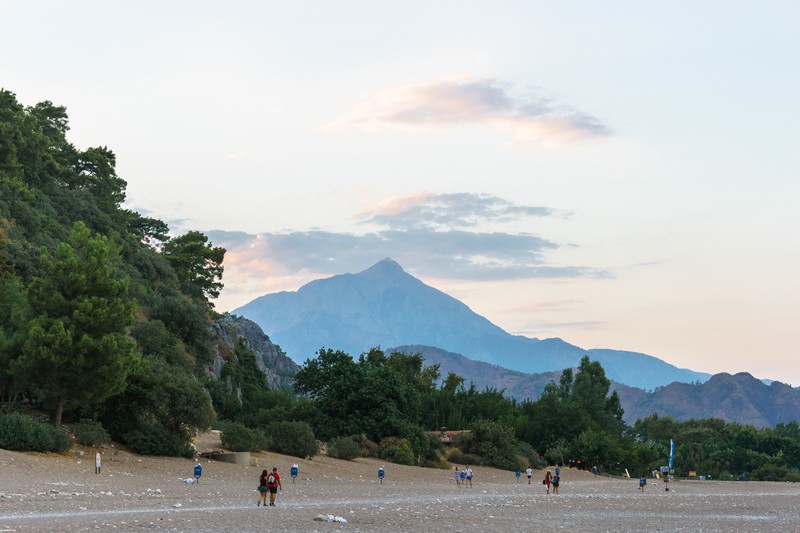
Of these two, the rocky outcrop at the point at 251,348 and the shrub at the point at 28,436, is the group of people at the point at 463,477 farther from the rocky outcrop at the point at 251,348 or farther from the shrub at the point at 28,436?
the rocky outcrop at the point at 251,348

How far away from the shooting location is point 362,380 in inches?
2950

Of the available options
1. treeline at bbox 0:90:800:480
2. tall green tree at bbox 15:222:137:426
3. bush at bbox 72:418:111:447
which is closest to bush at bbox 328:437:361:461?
treeline at bbox 0:90:800:480

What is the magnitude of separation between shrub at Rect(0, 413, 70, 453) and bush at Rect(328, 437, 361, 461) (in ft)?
74.6

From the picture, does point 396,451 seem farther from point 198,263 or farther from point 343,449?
point 198,263

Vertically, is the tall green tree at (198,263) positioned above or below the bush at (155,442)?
above

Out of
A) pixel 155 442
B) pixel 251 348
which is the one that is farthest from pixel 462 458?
pixel 251 348

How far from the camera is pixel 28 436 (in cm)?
4172

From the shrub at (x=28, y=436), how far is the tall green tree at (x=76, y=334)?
2599 mm

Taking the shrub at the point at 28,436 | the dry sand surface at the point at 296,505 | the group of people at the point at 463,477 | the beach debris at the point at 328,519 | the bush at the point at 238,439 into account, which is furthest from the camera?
the group of people at the point at 463,477

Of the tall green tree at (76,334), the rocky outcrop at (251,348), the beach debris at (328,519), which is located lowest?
the beach debris at (328,519)

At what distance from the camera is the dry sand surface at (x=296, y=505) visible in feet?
85.7

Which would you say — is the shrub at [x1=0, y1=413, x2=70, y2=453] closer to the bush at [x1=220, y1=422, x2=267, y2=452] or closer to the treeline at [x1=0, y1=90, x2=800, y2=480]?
the treeline at [x1=0, y1=90, x2=800, y2=480]

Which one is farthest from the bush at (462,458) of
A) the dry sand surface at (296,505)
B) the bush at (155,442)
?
the bush at (155,442)

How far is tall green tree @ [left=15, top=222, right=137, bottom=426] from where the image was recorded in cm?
4444
